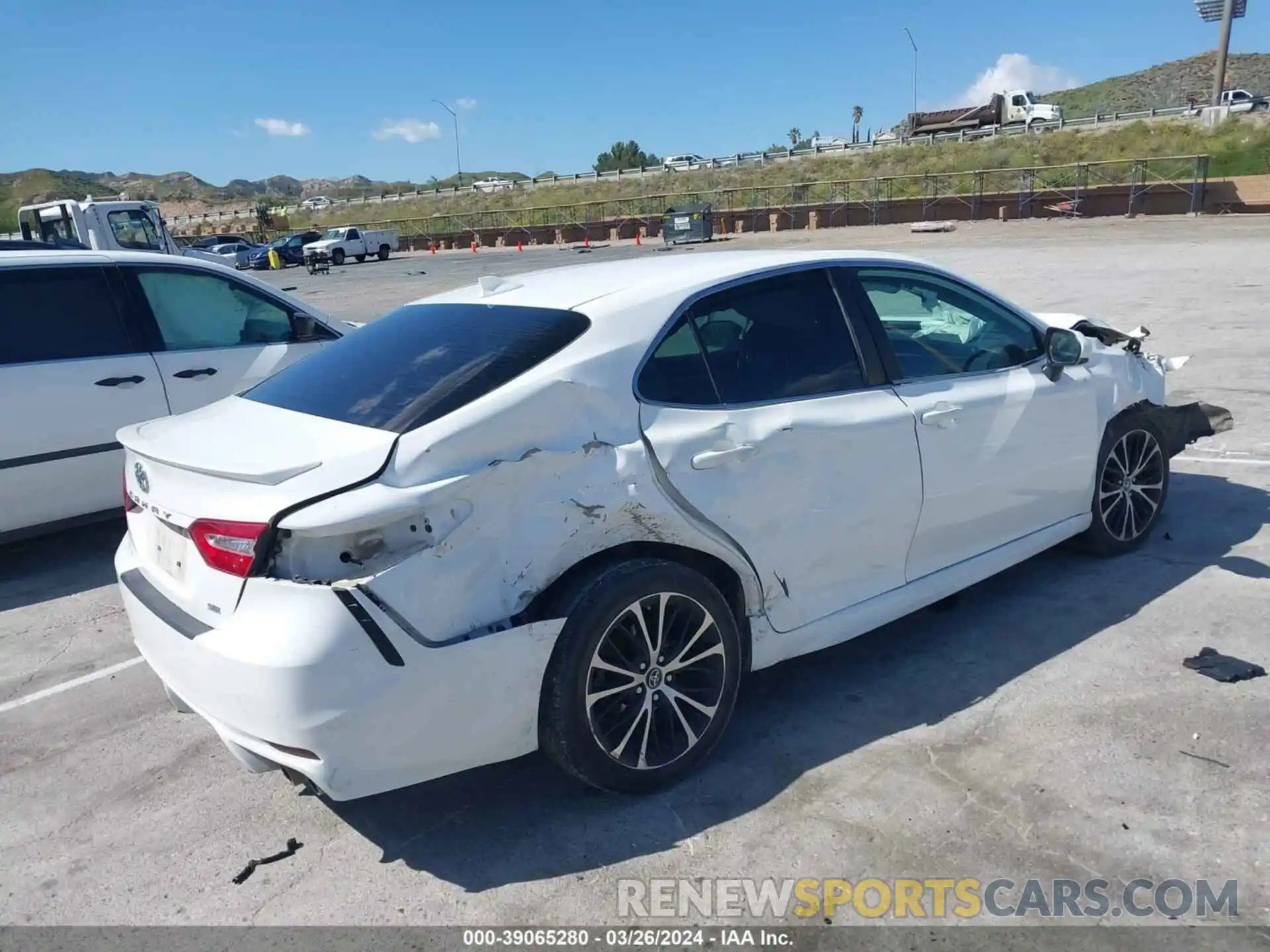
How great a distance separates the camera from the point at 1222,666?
383 centimetres

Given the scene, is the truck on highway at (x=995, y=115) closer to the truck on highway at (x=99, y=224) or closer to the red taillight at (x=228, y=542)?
the truck on highway at (x=99, y=224)

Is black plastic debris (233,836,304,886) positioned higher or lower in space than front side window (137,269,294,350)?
lower

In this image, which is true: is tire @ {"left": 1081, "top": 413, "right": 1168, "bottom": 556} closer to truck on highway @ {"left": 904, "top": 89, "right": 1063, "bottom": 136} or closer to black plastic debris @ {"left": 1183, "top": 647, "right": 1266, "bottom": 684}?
black plastic debris @ {"left": 1183, "top": 647, "right": 1266, "bottom": 684}

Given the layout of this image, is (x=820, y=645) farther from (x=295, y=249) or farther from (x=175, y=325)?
(x=295, y=249)

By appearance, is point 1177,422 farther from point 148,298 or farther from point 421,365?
point 148,298

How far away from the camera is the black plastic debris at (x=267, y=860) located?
296cm

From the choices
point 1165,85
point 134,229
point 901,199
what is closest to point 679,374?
point 134,229

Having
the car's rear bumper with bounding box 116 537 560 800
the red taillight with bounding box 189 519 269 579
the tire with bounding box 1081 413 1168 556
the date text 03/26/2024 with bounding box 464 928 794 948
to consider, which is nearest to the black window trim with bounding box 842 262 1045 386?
the tire with bounding box 1081 413 1168 556

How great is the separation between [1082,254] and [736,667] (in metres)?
20.9

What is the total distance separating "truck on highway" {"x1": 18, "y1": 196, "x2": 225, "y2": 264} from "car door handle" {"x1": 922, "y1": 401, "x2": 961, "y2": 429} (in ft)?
76.1

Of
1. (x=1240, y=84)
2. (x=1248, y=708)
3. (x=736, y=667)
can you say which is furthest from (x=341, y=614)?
(x=1240, y=84)

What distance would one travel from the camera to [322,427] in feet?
10.2

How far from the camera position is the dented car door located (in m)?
3.29

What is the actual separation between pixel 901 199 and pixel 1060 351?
1497 inches
